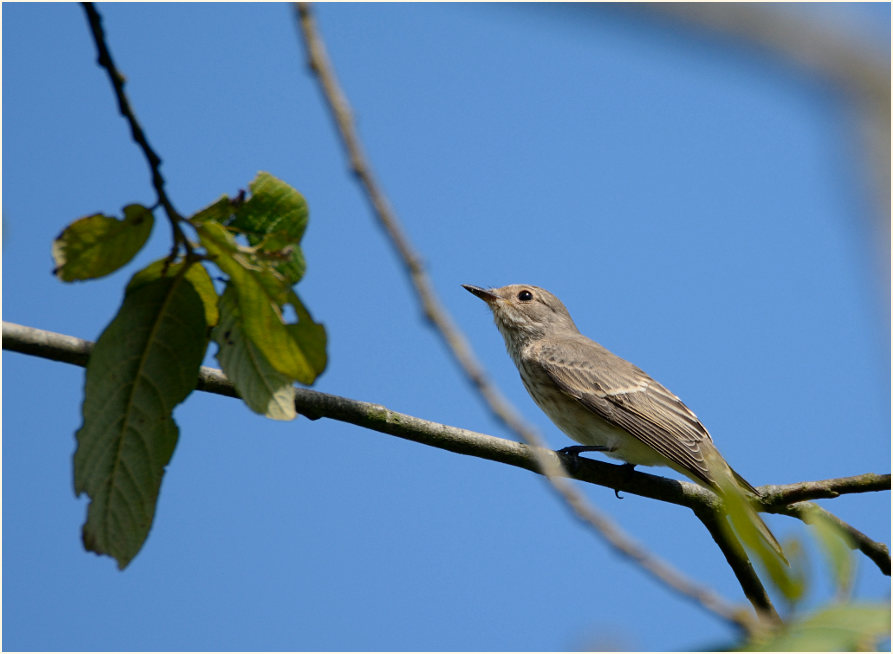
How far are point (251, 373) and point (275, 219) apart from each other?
0.60 m

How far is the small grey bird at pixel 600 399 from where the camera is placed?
7262 mm

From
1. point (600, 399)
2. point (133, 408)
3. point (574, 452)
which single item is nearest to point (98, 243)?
point (133, 408)

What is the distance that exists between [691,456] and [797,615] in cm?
557

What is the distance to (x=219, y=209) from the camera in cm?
342

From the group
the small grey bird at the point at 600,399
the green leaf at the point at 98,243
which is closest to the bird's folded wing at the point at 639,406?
the small grey bird at the point at 600,399

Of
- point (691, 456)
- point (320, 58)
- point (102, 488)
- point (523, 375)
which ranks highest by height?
Result: point (523, 375)

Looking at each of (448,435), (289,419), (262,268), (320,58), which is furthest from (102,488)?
(320,58)

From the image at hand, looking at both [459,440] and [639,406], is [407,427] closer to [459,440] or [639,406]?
[459,440]

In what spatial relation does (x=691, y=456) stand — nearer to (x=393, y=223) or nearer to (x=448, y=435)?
(x=448, y=435)

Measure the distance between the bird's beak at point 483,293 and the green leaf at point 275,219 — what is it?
6.01 meters

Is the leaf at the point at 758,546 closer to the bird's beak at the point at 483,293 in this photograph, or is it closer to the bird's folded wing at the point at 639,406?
the bird's folded wing at the point at 639,406

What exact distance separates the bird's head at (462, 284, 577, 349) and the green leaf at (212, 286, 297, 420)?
5.75m

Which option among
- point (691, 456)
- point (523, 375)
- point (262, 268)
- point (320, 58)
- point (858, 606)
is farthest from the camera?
point (523, 375)

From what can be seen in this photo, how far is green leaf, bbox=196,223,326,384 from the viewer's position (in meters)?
3.26
